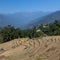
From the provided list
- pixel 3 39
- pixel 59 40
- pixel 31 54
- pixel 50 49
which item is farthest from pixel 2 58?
pixel 3 39

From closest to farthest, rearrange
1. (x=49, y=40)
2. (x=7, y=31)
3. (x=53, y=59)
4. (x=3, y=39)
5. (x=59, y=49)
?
(x=53, y=59) → (x=59, y=49) → (x=49, y=40) → (x=3, y=39) → (x=7, y=31)

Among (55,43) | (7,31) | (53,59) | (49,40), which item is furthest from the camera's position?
(7,31)

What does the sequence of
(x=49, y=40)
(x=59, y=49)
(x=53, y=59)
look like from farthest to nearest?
(x=49, y=40)
(x=59, y=49)
(x=53, y=59)

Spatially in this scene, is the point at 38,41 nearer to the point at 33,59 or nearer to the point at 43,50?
the point at 43,50

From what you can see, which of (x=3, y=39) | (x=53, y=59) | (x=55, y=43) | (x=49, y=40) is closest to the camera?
(x=53, y=59)

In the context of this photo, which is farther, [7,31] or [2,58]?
[7,31]

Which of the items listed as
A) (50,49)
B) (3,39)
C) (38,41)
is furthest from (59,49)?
(3,39)

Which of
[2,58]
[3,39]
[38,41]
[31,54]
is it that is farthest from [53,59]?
[3,39]

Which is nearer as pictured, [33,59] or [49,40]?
[33,59]
